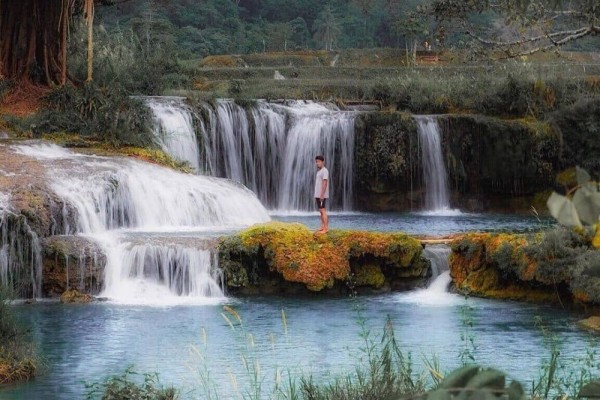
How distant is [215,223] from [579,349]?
9.51 metres

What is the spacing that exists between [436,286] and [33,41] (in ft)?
46.1

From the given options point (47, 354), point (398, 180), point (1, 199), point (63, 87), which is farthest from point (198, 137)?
point (47, 354)

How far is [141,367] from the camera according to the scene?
11.2 m

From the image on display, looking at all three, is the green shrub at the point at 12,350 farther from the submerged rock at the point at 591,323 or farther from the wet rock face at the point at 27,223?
the submerged rock at the point at 591,323

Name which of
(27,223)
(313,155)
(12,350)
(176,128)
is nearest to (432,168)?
(313,155)

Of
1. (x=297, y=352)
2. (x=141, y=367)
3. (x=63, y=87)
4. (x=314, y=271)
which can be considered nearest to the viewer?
(x=141, y=367)

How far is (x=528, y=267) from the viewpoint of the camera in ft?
51.7

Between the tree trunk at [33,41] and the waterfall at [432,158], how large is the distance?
8769mm

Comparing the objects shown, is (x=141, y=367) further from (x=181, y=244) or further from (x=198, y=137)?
(x=198, y=137)

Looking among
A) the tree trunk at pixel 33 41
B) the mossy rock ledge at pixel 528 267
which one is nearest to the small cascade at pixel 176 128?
the tree trunk at pixel 33 41

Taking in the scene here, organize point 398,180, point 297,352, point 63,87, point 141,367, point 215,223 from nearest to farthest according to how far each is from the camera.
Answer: point 141,367 → point 297,352 → point 215,223 → point 63,87 → point 398,180

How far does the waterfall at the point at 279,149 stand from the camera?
1061 inches

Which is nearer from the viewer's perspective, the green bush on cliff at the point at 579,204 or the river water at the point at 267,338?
the green bush on cliff at the point at 579,204

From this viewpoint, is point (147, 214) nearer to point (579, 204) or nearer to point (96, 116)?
point (96, 116)
